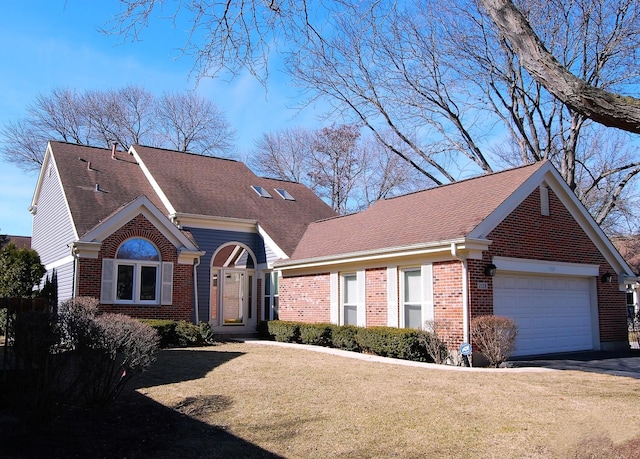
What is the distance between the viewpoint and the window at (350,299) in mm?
16609

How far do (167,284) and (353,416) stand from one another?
11.4 metres

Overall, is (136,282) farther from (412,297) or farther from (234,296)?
(412,297)

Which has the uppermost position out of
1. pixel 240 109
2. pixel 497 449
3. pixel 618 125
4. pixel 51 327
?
pixel 240 109

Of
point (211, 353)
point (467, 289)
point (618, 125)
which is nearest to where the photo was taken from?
point (618, 125)

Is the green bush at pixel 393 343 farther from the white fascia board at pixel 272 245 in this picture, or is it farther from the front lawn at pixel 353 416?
the white fascia board at pixel 272 245

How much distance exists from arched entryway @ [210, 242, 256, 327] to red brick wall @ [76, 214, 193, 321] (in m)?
2.32

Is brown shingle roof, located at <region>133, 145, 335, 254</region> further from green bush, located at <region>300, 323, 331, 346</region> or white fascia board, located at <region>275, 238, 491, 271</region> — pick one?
green bush, located at <region>300, 323, 331, 346</region>

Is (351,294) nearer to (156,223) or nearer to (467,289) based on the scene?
(467,289)

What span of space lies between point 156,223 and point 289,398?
10354 mm

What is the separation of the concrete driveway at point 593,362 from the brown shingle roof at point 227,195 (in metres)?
9.49

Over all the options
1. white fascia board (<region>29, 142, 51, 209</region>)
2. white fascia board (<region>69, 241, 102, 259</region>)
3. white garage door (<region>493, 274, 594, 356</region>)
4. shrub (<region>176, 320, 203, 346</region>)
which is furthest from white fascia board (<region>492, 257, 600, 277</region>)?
white fascia board (<region>29, 142, 51, 209</region>)

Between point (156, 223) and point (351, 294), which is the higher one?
point (156, 223)

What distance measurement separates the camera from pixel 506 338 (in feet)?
40.8

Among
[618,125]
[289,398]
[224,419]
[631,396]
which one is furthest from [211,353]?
[618,125]
